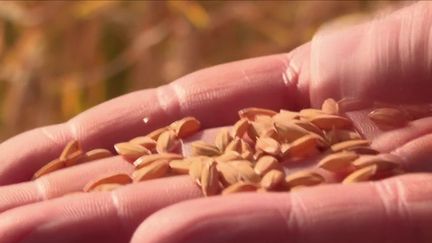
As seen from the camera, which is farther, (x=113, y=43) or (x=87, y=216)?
(x=113, y=43)

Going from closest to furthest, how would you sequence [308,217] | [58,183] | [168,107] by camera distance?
[308,217] → [58,183] → [168,107]

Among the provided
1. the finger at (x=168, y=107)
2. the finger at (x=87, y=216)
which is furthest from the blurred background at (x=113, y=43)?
the finger at (x=87, y=216)

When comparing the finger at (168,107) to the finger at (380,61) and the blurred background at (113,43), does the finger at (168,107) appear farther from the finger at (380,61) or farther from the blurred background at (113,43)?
the blurred background at (113,43)

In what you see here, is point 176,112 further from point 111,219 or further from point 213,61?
point 213,61

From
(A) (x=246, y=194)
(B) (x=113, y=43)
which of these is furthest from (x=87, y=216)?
(B) (x=113, y=43)

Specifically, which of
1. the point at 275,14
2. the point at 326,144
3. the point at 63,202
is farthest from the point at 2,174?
the point at 275,14

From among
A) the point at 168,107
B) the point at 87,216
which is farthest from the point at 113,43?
the point at 87,216

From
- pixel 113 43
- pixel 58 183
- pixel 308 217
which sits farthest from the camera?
pixel 113 43

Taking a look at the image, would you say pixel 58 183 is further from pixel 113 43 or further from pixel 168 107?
pixel 113 43
